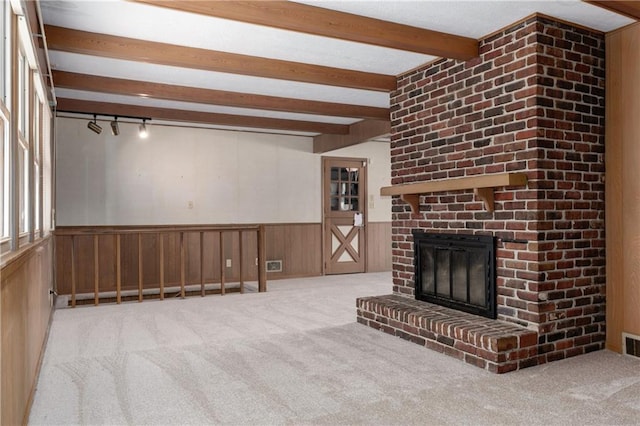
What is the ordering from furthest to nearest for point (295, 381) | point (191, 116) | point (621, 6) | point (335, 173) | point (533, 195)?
point (335, 173), point (191, 116), point (533, 195), point (621, 6), point (295, 381)

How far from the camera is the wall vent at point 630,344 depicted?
343 cm

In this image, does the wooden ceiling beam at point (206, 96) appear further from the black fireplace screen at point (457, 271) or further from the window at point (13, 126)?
the black fireplace screen at point (457, 271)

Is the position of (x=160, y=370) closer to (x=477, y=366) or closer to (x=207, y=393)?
(x=207, y=393)

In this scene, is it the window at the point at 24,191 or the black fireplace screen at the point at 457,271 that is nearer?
the window at the point at 24,191

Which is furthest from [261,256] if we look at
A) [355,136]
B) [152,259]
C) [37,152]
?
[37,152]

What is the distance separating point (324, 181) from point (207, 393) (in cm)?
600

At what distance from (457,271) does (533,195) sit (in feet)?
3.21

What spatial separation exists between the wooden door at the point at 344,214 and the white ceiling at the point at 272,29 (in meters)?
3.86

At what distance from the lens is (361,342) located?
3.94 metres

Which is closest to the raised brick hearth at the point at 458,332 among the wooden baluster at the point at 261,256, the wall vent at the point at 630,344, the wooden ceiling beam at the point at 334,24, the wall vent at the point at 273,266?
the wall vent at the point at 630,344

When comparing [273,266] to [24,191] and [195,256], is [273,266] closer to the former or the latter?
[195,256]

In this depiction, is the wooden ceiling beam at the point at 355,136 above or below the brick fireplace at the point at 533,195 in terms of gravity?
above

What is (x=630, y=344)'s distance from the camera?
11.5 ft

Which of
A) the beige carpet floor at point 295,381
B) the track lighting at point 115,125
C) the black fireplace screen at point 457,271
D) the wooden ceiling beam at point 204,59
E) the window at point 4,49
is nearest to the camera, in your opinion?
the window at point 4,49
